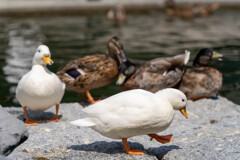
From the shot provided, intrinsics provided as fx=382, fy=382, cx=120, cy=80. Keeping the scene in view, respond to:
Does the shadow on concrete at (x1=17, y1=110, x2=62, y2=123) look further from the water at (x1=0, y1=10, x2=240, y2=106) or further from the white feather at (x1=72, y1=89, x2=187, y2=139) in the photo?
the white feather at (x1=72, y1=89, x2=187, y2=139)

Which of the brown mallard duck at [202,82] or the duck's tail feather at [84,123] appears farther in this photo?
the brown mallard duck at [202,82]

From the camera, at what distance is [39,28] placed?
47.8ft

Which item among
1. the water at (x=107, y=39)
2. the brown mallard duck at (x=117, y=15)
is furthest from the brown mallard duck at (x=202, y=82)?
the brown mallard duck at (x=117, y=15)

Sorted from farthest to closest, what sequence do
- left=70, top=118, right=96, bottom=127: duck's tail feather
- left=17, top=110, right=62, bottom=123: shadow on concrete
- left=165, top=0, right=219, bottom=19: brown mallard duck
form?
left=165, top=0, right=219, bottom=19: brown mallard duck, left=17, top=110, right=62, bottom=123: shadow on concrete, left=70, top=118, right=96, bottom=127: duck's tail feather

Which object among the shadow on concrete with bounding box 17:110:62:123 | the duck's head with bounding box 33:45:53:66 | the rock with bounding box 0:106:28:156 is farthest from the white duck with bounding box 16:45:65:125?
the rock with bounding box 0:106:28:156

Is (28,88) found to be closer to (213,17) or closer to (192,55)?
(192,55)

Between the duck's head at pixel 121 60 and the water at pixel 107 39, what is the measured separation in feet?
2.53

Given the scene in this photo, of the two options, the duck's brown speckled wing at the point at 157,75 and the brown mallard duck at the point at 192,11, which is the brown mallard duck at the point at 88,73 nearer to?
the duck's brown speckled wing at the point at 157,75

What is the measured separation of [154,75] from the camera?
5867 millimetres

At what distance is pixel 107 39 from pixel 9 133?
8.81m

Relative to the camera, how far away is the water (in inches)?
293

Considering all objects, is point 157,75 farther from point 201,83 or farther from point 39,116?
point 39,116

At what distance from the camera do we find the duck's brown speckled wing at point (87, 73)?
572 centimetres

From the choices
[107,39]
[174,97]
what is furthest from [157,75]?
[107,39]
